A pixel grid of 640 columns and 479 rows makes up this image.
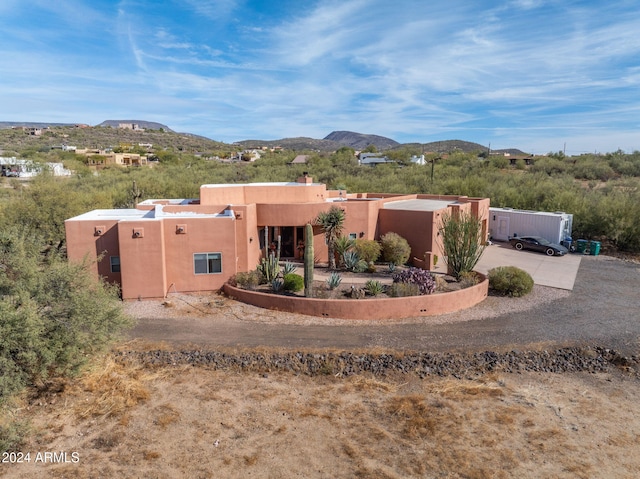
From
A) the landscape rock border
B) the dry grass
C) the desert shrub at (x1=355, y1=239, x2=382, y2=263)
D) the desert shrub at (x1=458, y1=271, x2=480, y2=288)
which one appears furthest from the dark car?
the dry grass

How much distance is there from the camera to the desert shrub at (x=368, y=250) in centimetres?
2169

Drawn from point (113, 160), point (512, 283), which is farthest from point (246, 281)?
point (113, 160)

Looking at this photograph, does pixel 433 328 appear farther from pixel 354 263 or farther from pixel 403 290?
pixel 354 263

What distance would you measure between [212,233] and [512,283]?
1297cm

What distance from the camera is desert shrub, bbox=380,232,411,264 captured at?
2202 centimetres

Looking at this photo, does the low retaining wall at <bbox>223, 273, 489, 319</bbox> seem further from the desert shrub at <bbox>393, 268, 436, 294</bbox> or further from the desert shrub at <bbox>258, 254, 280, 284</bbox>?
the desert shrub at <bbox>258, 254, 280, 284</bbox>

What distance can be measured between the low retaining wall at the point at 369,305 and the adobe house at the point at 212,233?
9.04 feet

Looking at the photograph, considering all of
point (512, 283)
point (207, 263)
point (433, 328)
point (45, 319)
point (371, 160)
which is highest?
point (371, 160)

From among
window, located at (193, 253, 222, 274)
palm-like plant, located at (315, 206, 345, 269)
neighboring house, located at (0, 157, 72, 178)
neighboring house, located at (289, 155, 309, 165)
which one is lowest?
window, located at (193, 253, 222, 274)

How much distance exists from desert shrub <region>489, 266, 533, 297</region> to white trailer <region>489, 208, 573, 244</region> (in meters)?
11.6

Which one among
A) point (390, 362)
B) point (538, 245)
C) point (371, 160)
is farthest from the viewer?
point (371, 160)

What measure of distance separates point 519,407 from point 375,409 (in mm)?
3593

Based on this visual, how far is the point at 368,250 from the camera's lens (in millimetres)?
21719

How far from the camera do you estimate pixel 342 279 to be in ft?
64.2
